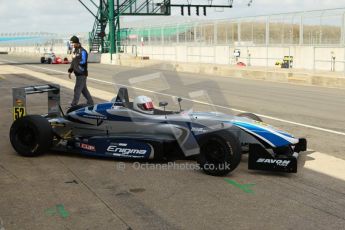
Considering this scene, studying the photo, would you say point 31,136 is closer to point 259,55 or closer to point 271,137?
point 271,137

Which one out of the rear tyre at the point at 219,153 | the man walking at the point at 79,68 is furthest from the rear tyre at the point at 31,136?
the man walking at the point at 79,68

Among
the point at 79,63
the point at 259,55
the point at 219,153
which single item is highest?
the point at 259,55

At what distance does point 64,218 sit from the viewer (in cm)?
462

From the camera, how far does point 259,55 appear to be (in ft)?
115

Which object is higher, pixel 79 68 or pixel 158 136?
pixel 79 68

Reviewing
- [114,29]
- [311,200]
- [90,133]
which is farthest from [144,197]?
[114,29]

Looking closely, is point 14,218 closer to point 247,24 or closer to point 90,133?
point 90,133

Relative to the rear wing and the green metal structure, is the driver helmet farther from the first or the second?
the green metal structure

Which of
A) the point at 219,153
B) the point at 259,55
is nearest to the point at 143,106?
the point at 219,153

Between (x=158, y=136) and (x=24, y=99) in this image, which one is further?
(x=24, y=99)

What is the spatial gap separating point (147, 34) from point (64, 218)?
49084 mm

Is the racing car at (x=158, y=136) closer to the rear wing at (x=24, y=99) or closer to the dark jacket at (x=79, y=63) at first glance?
the rear wing at (x=24, y=99)

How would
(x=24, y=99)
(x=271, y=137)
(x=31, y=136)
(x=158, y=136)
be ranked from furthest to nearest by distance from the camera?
(x=24, y=99)
(x=31, y=136)
(x=158, y=136)
(x=271, y=137)

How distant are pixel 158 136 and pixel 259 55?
96.4 ft
